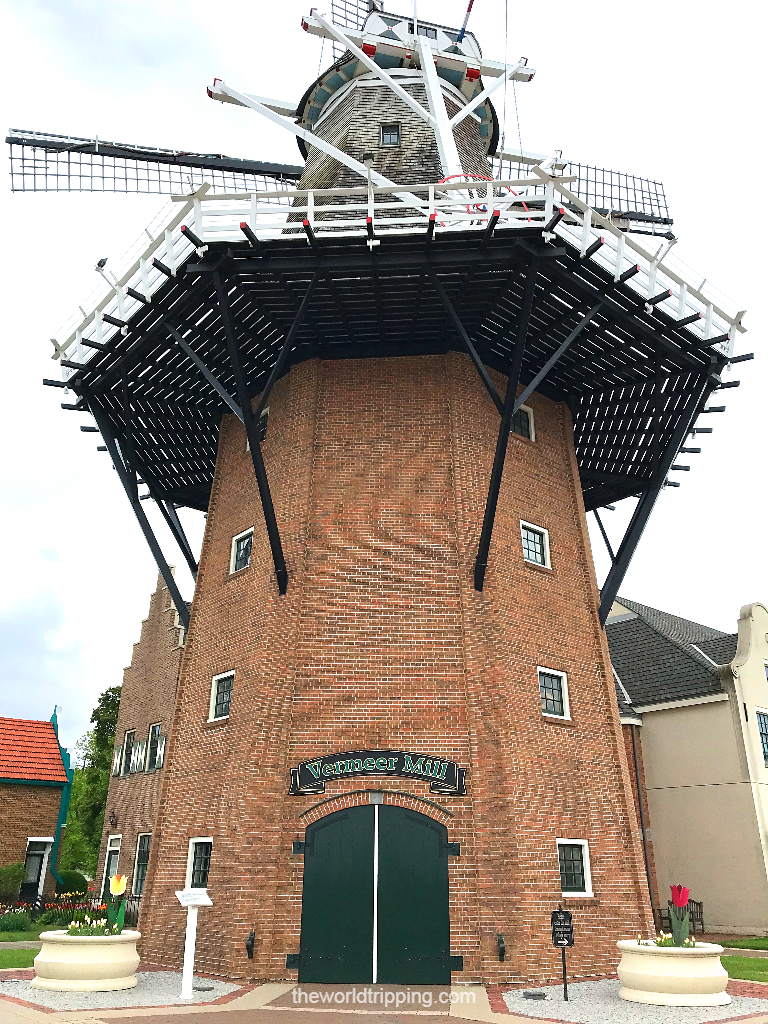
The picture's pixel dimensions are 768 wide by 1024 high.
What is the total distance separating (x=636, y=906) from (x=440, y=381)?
10.9 m

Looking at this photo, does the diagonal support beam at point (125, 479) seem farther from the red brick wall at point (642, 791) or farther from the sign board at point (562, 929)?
the red brick wall at point (642, 791)

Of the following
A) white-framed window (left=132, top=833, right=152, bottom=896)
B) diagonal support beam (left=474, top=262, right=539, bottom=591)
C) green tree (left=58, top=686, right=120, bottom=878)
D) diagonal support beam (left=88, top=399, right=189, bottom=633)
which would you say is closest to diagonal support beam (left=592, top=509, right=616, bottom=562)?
diagonal support beam (left=474, top=262, right=539, bottom=591)

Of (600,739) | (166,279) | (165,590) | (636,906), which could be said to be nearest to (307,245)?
(166,279)

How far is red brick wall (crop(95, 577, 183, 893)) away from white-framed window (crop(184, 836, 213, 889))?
9323 millimetres

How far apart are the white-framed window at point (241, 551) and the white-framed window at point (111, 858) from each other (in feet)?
42.4

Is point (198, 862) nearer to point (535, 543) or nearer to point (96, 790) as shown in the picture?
point (535, 543)

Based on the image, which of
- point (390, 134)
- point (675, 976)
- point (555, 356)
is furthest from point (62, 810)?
point (390, 134)

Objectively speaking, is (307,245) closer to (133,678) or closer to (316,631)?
(316,631)

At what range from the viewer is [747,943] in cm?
2002

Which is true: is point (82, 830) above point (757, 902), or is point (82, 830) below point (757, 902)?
above

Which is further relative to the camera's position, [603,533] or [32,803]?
[32,803]

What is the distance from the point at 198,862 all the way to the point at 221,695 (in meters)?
3.14

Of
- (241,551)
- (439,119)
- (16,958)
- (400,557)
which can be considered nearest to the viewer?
(400,557)

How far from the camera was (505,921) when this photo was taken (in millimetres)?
13383
